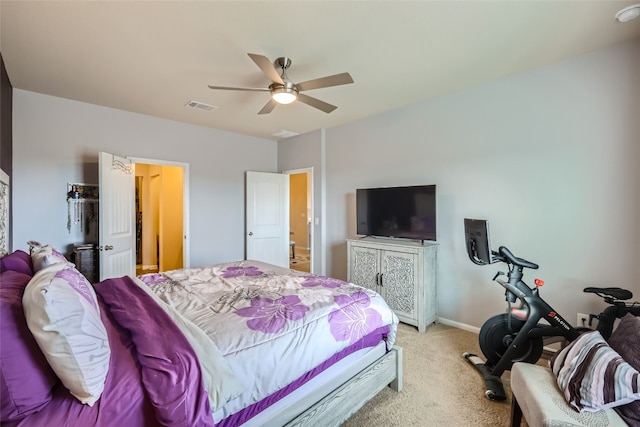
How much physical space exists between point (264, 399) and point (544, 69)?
138 inches

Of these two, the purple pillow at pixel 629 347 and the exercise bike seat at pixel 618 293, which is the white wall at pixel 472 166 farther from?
the purple pillow at pixel 629 347

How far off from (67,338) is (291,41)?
226 centimetres

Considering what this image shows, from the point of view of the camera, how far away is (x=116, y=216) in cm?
351

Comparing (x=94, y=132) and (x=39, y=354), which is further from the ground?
(x=94, y=132)

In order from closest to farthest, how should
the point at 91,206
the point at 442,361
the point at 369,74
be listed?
the point at 442,361 → the point at 369,74 → the point at 91,206

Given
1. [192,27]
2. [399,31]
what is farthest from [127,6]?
[399,31]

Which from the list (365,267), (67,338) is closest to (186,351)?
(67,338)

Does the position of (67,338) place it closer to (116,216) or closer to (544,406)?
(544,406)

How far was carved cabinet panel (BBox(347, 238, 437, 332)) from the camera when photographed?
318 centimetres

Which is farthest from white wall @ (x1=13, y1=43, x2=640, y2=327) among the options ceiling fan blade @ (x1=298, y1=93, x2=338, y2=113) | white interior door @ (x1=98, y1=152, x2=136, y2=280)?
ceiling fan blade @ (x1=298, y1=93, x2=338, y2=113)

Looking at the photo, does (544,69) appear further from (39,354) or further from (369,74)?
(39,354)

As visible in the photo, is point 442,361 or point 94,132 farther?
point 94,132

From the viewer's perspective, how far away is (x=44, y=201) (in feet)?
10.8

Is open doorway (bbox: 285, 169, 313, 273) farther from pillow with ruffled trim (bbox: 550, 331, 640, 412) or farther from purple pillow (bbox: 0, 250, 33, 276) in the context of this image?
pillow with ruffled trim (bbox: 550, 331, 640, 412)
